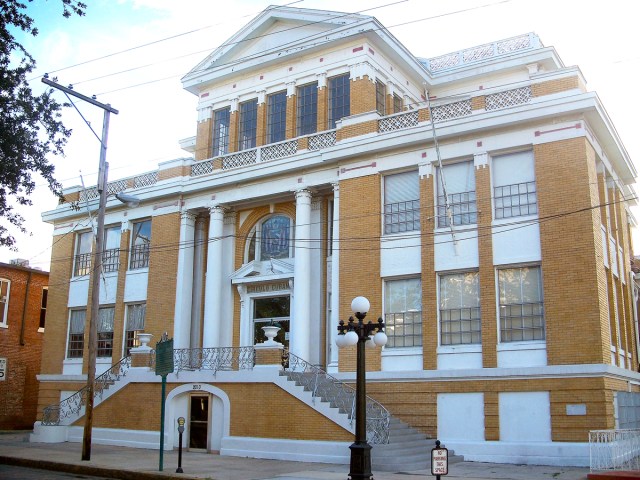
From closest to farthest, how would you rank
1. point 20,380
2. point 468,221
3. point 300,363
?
1. point 468,221
2. point 300,363
3. point 20,380

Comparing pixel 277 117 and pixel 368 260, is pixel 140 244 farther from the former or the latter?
pixel 368 260

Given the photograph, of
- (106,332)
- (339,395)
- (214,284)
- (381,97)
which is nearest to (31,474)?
(339,395)

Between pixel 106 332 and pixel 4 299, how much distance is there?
8.62 metres

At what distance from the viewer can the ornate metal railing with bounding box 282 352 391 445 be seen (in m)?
19.4

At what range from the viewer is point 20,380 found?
37656 millimetres

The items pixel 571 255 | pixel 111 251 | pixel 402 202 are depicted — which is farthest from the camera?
pixel 111 251

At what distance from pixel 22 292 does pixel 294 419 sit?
74.1 ft

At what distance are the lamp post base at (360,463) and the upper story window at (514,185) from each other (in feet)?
33.5

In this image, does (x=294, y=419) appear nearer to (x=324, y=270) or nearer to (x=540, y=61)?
(x=324, y=270)

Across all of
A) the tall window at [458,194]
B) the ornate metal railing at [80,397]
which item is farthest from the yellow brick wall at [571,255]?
the ornate metal railing at [80,397]

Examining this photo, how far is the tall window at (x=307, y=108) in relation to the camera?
2861 centimetres

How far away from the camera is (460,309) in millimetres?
22438

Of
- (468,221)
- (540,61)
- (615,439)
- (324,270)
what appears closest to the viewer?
(615,439)

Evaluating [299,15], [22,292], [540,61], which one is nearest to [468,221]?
[540,61]
